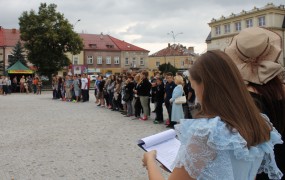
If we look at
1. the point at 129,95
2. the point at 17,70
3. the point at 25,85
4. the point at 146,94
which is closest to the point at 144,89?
the point at 146,94

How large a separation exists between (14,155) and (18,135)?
254 centimetres

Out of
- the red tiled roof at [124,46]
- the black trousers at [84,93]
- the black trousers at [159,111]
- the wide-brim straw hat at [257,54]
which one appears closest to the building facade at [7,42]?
the red tiled roof at [124,46]

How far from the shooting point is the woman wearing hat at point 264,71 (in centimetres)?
204

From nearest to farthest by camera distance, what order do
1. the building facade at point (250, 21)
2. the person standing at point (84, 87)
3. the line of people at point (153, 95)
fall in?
1. the line of people at point (153, 95)
2. the person standing at point (84, 87)
3. the building facade at point (250, 21)

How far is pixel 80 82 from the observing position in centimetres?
2122

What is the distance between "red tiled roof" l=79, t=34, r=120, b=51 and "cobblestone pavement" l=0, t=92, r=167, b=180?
5945 centimetres

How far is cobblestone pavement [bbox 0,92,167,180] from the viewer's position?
5.57 meters

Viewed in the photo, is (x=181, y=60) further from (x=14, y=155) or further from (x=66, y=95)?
(x=14, y=155)

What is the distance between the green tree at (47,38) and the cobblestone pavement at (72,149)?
31.5 metres

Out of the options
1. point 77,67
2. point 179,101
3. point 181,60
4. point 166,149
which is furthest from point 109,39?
point 166,149

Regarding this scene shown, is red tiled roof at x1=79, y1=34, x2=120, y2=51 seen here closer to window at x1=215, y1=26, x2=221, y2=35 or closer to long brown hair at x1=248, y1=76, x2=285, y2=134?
window at x1=215, y1=26, x2=221, y2=35

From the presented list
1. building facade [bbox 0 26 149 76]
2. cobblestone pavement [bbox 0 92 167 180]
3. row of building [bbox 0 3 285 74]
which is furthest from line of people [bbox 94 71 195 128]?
building facade [bbox 0 26 149 76]

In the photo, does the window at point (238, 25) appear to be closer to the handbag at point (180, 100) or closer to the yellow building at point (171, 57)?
the yellow building at point (171, 57)

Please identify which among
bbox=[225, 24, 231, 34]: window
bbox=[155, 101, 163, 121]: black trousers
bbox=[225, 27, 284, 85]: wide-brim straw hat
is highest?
bbox=[225, 24, 231, 34]: window
